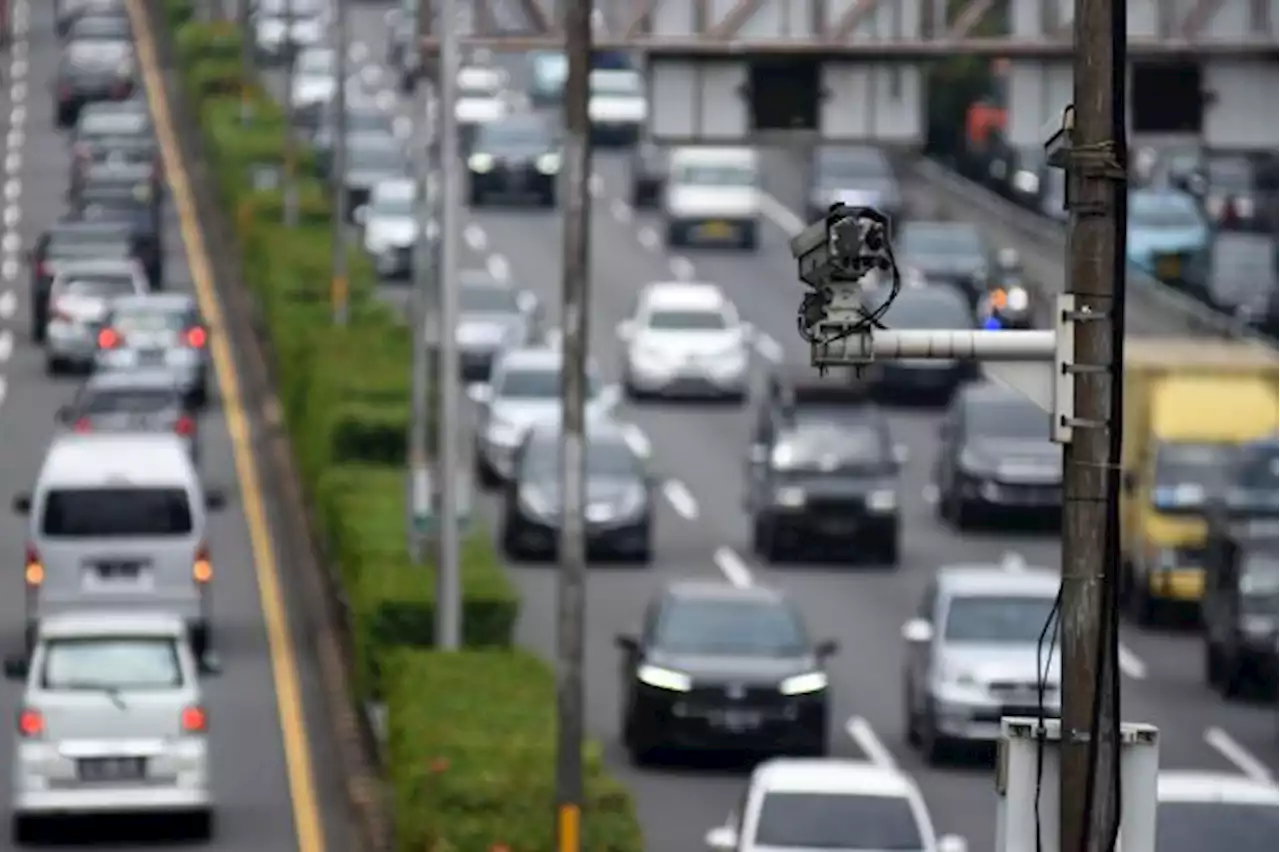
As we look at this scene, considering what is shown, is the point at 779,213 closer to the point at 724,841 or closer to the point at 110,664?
the point at 110,664

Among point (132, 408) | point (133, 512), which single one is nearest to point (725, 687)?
point (133, 512)

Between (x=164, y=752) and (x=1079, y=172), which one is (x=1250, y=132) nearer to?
(x=164, y=752)

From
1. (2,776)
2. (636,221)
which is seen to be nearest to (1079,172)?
(2,776)

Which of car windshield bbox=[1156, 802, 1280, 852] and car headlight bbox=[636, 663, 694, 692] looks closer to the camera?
car windshield bbox=[1156, 802, 1280, 852]

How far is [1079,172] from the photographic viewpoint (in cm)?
1230

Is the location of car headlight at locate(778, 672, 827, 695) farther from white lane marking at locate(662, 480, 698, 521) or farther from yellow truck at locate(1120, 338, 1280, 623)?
white lane marking at locate(662, 480, 698, 521)

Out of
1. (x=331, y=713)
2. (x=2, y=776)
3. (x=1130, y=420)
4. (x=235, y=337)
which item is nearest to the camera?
(x=2, y=776)

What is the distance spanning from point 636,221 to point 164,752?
46938 millimetres

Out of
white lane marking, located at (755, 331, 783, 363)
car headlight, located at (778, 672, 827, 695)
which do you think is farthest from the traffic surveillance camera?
white lane marking, located at (755, 331, 783, 363)

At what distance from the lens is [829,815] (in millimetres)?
25375

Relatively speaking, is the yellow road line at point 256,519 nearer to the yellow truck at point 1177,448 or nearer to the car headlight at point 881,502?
the car headlight at point 881,502

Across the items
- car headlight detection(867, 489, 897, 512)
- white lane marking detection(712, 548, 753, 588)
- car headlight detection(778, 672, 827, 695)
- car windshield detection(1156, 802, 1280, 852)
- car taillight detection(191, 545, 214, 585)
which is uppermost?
car windshield detection(1156, 802, 1280, 852)

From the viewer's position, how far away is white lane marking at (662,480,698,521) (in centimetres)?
4822

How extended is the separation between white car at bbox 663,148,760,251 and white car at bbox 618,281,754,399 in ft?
→ 46.7
